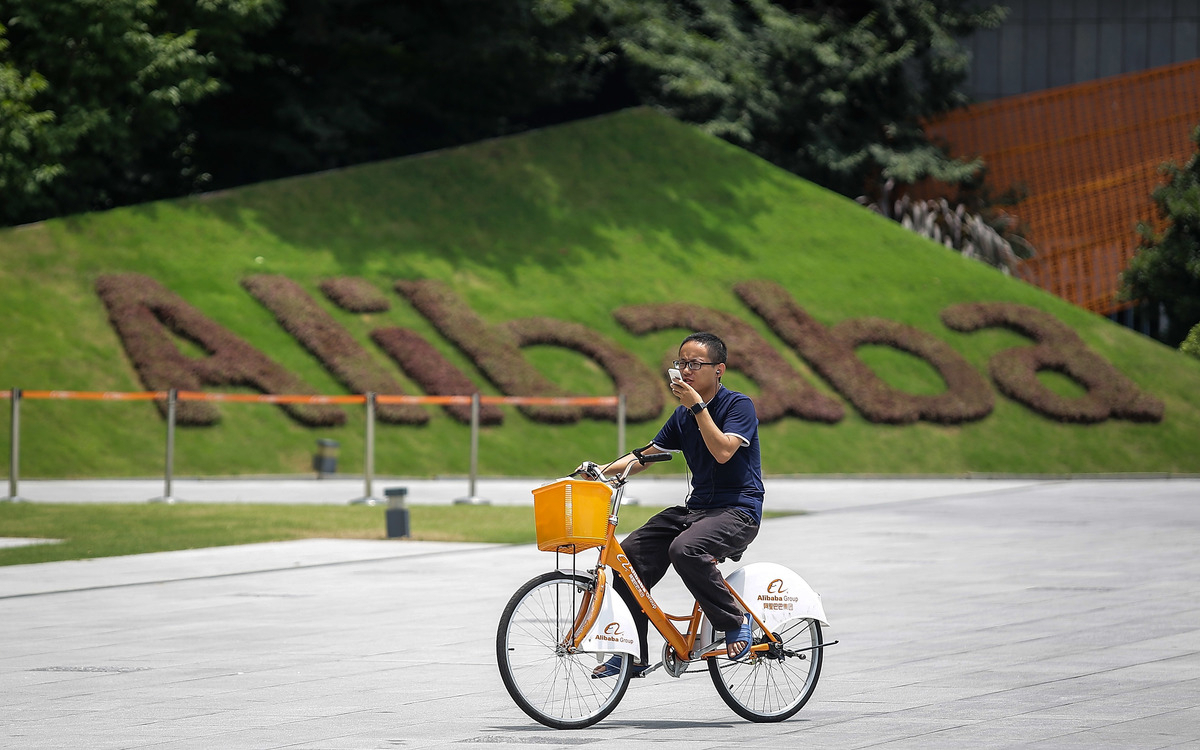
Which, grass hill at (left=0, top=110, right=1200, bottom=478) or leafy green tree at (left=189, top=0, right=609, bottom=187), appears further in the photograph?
leafy green tree at (left=189, top=0, right=609, bottom=187)

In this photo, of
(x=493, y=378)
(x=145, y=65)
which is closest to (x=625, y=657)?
(x=493, y=378)

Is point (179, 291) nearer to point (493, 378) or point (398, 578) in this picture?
point (493, 378)

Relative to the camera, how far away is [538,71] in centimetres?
4019

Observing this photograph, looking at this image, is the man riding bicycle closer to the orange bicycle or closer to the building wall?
the orange bicycle

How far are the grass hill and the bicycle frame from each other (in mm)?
19535

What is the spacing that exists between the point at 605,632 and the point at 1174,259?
35658 millimetres

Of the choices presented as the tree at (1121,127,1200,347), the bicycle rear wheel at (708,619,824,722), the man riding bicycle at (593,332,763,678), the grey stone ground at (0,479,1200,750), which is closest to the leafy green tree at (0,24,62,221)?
the grey stone ground at (0,479,1200,750)

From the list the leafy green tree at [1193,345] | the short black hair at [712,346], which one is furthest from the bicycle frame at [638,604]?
the leafy green tree at [1193,345]

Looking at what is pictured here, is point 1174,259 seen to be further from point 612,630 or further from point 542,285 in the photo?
point 612,630

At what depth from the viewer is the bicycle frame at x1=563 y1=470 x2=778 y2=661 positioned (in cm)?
715

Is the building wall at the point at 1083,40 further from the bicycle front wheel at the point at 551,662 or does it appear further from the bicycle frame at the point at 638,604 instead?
the bicycle front wheel at the point at 551,662

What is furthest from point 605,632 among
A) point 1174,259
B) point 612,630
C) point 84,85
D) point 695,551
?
point 1174,259

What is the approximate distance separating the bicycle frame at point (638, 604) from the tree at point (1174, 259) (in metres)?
33.7

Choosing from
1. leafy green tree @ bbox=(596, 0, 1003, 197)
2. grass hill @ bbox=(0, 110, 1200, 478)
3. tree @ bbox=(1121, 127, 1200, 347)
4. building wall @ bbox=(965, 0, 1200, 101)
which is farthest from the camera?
building wall @ bbox=(965, 0, 1200, 101)
